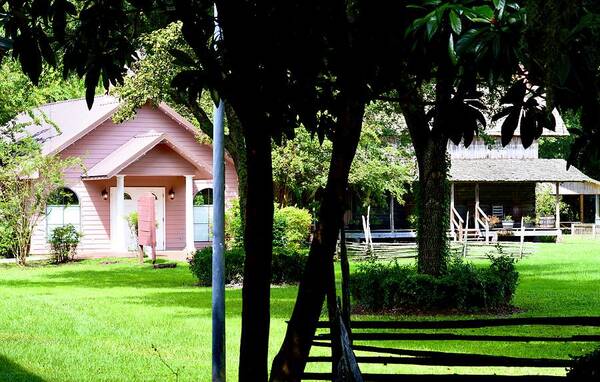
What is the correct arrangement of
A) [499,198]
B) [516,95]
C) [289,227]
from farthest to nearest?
[499,198] → [289,227] → [516,95]

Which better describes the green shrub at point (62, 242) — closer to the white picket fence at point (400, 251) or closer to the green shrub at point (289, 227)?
the green shrub at point (289, 227)

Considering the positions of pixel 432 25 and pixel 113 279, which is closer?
pixel 432 25

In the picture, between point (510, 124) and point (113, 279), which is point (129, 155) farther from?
point (510, 124)

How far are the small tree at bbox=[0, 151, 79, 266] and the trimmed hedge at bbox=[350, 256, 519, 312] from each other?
17.0 m

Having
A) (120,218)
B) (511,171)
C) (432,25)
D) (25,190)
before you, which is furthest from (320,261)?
(511,171)

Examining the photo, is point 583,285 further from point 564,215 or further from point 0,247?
point 564,215

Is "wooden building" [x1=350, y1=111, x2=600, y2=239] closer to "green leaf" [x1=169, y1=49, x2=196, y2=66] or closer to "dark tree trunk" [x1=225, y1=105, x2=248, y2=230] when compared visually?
"dark tree trunk" [x1=225, y1=105, x2=248, y2=230]

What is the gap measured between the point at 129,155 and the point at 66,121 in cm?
488

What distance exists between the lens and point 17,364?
12.6 metres

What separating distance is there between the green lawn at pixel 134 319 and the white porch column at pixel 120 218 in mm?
4735

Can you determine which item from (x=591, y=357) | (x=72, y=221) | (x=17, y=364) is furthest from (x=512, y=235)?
(x=591, y=357)

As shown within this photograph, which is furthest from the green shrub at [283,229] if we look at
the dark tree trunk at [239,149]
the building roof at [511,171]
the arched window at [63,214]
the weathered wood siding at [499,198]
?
the weathered wood siding at [499,198]

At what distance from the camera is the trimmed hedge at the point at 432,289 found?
17906mm

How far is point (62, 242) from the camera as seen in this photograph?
34594mm
